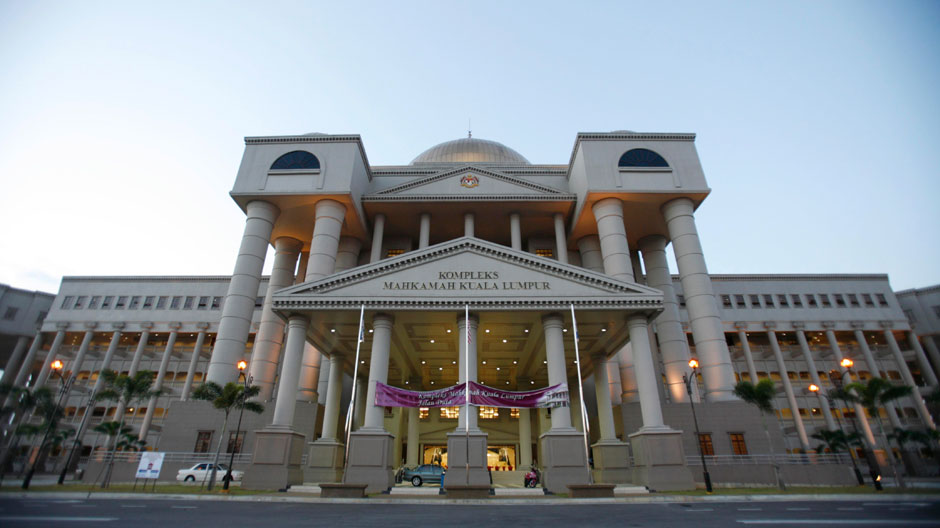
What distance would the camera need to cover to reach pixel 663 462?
24031mm

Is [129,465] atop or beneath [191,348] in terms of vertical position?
beneath

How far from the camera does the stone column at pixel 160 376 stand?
51.9 metres

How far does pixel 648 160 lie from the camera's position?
4203 cm

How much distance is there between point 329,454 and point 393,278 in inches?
425

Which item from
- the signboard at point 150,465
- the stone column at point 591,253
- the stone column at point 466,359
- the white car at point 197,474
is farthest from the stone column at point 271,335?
the stone column at point 591,253

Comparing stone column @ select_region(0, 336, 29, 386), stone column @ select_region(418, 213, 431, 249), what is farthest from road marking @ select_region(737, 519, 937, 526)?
stone column @ select_region(0, 336, 29, 386)

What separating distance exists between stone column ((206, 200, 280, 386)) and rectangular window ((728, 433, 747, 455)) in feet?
121

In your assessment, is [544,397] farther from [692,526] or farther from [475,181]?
[475,181]

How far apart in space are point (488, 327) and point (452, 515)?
15414 millimetres

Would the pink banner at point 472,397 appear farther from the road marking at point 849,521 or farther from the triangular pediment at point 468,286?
the road marking at point 849,521

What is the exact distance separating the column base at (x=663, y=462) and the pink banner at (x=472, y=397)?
533 centimetres

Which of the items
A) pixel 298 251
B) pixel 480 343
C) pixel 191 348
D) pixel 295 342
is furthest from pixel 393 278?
pixel 191 348

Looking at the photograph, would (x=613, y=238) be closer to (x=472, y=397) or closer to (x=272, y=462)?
(x=472, y=397)

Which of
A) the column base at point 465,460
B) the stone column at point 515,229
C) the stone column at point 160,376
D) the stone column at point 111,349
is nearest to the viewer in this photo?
the column base at point 465,460
